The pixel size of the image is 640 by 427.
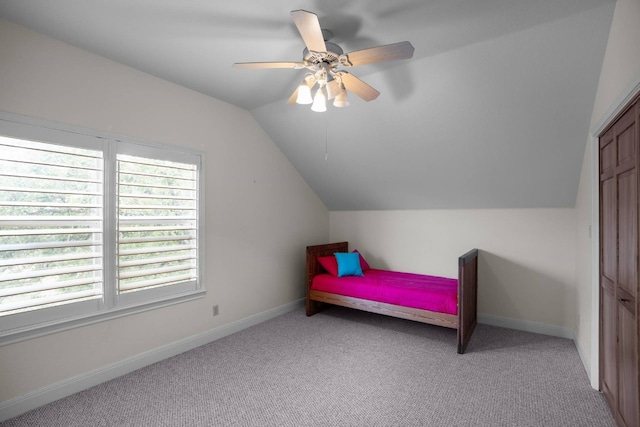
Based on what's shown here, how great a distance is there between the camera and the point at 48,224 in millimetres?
2271

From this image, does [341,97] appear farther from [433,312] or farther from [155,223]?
[433,312]

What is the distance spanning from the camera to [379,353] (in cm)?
301

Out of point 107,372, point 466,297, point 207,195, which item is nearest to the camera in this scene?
point 107,372

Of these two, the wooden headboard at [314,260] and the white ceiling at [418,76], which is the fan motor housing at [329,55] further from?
the wooden headboard at [314,260]

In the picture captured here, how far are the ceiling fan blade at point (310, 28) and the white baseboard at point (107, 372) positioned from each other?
2.74 metres

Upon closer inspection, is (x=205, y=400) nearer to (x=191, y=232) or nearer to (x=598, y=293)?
(x=191, y=232)

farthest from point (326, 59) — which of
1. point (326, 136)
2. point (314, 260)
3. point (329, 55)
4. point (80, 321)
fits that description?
point (314, 260)

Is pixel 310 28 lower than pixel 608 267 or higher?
higher

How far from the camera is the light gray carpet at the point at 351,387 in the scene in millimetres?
2066

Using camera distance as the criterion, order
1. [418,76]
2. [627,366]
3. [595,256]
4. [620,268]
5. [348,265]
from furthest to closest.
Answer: [348,265] → [418,76] → [595,256] → [620,268] → [627,366]

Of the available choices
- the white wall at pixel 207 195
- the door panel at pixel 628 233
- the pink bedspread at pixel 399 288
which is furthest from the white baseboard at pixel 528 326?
the white wall at pixel 207 195

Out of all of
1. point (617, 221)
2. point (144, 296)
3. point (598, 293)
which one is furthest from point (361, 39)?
point (144, 296)

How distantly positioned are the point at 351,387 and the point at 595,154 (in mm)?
2486

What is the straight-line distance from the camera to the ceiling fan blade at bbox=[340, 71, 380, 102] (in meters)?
2.18
